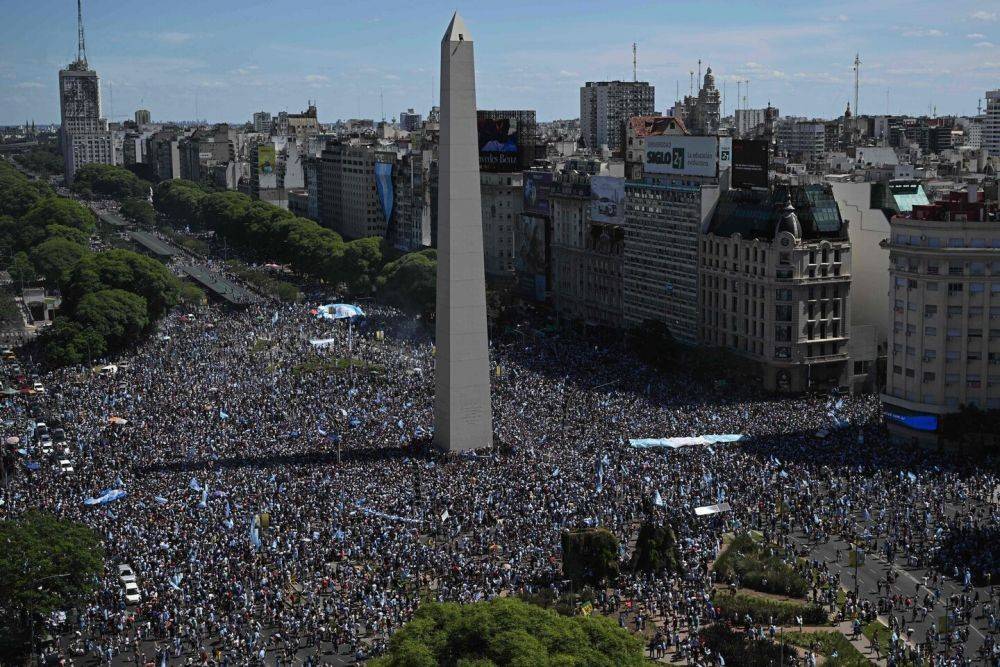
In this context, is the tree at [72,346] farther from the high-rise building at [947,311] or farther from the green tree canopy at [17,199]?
the green tree canopy at [17,199]

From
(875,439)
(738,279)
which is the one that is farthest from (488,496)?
(738,279)

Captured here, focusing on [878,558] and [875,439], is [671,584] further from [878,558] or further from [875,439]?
[875,439]

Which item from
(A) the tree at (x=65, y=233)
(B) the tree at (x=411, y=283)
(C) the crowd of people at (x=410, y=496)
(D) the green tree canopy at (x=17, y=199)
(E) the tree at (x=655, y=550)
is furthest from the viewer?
(D) the green tree canopy at (x=17, y=199)

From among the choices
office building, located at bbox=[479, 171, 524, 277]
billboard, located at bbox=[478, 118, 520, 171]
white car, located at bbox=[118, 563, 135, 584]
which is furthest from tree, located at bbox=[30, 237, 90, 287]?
white car, located at bbox=[118, 563, 135, 584]

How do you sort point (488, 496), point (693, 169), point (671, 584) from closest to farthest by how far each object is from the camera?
point (671, 584) < point (488, 496) < point (693, 169)

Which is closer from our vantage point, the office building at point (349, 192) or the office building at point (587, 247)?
the office building at point (587, 247)

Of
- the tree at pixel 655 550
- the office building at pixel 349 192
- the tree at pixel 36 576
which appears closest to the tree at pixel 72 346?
the tree at pixel 36 576
